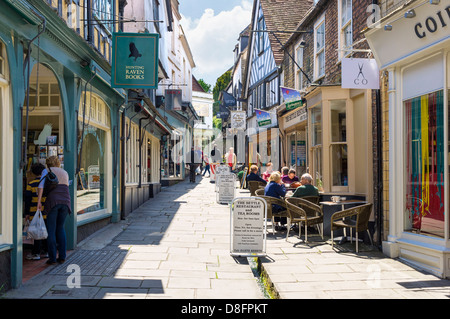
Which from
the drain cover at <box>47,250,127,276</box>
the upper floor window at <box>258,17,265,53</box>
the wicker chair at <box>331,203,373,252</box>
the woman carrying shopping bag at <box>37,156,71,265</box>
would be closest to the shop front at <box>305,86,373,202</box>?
the wicker chair at <box>331,203,373,252</box>

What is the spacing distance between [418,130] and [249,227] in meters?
3.05

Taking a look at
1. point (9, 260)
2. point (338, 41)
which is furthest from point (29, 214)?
point (338, 41)

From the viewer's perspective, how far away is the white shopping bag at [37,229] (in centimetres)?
614

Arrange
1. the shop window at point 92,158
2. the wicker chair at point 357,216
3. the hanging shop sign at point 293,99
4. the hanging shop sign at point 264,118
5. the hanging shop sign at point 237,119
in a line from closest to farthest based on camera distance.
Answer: the wicker chair at point 357,216, the shop window at point 92,158, the hanging shop sign at point 293,99, the hanging shop sign at point 264,118, the hanging shop sign at point 237,119

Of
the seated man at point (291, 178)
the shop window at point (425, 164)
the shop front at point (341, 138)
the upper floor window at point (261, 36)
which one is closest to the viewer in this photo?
the shop window at point (425, 164)

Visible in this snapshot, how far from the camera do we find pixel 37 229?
6.17m

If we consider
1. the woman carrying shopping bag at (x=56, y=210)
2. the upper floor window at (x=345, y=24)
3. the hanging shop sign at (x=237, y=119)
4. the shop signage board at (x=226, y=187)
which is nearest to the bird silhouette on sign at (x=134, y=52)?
the woman carrying shopping bag at (x=56, y=210)

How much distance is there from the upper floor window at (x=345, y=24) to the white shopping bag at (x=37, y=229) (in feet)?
25.5

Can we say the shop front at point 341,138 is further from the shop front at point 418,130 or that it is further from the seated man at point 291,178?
the shop front at point 418,130

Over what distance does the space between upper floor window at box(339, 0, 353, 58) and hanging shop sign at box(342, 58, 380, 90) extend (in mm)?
2927

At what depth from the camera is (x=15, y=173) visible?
536cm

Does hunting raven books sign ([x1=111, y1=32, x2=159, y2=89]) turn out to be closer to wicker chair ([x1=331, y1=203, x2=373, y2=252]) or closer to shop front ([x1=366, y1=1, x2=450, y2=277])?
shop front ([x1=366, y1=1, x2=450, y2=277])

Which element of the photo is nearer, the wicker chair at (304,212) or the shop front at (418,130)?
the shop front at (418,130)

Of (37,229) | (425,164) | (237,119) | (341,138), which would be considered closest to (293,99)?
(341,138)
